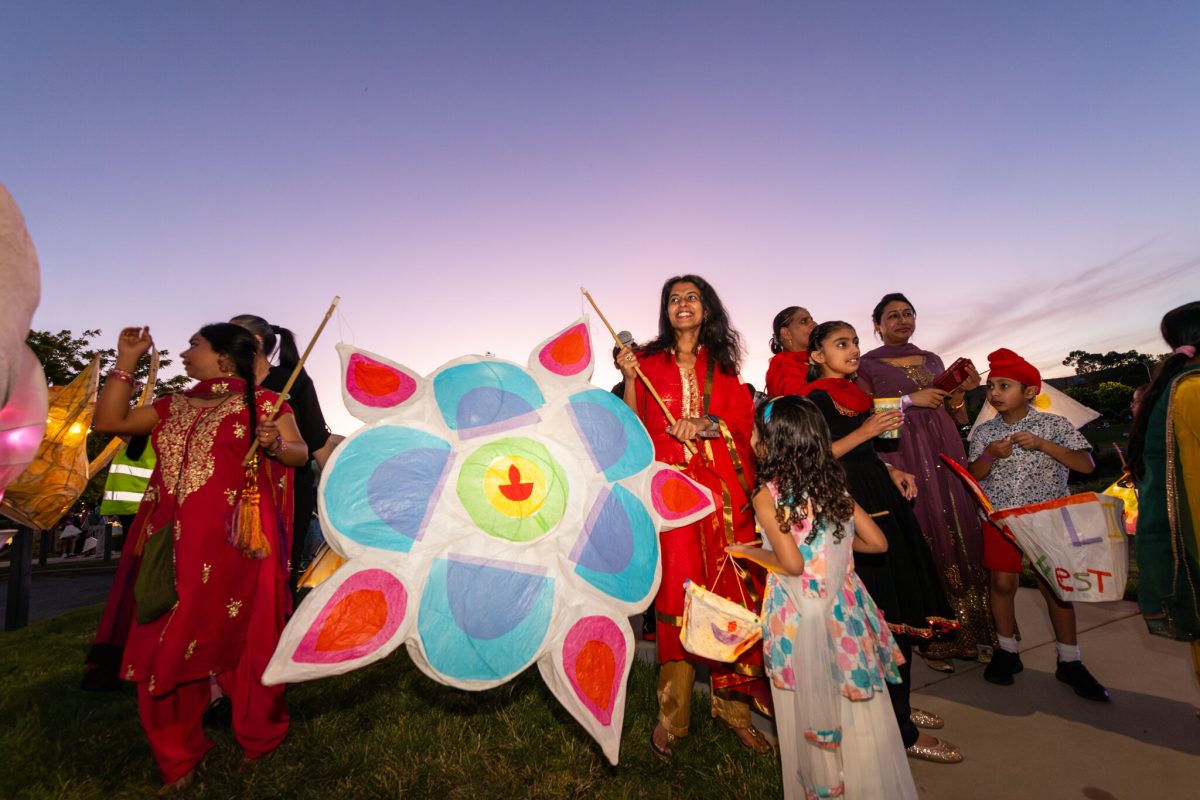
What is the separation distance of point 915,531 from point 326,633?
7.79 feet

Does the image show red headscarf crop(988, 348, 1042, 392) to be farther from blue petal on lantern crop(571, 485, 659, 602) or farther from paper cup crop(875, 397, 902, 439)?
blue petal on lantern crop(571, 485, 659, 602)

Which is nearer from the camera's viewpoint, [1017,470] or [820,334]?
[820,334]

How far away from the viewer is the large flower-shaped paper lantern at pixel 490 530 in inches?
67.1

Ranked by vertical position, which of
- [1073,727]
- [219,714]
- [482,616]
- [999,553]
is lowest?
[1073,727]

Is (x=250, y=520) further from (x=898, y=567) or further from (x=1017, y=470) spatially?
(x=1017, y=470)

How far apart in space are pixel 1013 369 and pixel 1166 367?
0.89 m

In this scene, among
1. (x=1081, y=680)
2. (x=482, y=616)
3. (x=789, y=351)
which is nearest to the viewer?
(x=482, y=616)

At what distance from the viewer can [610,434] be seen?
80.7 inches

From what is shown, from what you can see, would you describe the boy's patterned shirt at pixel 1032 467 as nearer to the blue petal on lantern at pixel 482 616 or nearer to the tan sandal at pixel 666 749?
the tan sandal at pixel 666 749

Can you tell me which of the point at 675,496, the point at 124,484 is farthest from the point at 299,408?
the point at 124,484

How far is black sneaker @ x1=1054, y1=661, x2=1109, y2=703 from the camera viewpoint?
9.72 feet

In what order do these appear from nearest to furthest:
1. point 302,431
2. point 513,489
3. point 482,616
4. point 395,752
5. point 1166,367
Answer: point 482,616
point 513,489
point 1166,367
point 395,752
point 302,431

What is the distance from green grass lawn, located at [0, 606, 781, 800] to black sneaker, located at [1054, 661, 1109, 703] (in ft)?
6.10

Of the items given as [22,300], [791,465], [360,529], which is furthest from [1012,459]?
[22,300]
